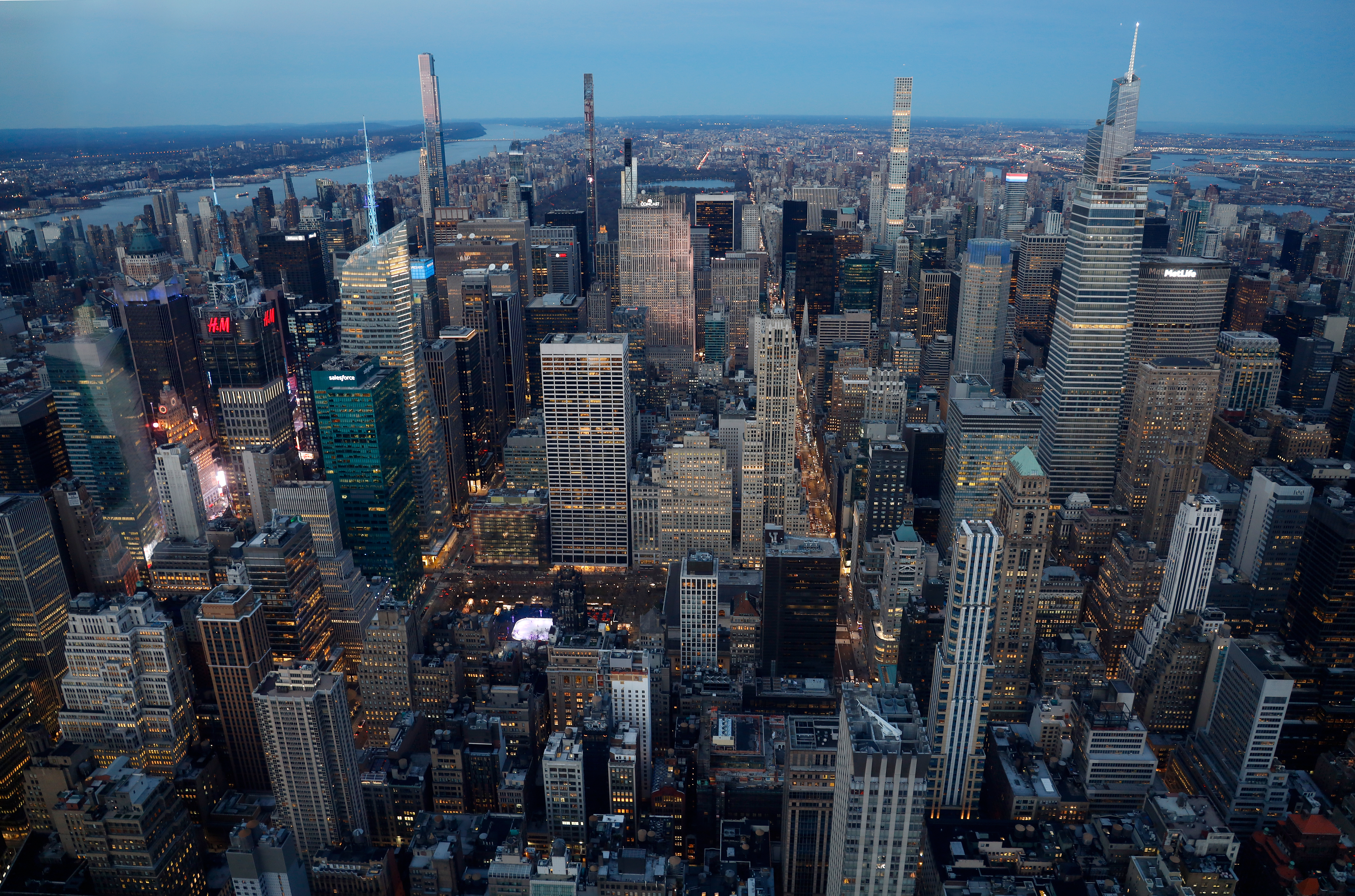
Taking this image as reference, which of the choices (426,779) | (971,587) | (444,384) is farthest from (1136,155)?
(426,779)

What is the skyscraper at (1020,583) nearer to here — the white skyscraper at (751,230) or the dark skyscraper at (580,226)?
the dark skyscraper at (580,226)

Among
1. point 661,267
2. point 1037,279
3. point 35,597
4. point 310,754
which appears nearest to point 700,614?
point 310,754

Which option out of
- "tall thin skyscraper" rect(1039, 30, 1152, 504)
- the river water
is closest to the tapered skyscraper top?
"tall thin skyscraper" rect(1039, 30, 1152, 504)

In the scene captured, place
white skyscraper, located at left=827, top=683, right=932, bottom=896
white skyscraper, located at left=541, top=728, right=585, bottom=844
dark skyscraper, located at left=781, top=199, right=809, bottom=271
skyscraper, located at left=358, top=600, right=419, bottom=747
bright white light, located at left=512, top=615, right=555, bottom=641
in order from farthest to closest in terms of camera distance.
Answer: dark skyscraper, located at left=781, top=199, right=809, bottom=271
bright white light, located at left=512, top=615, right=555, bottom=641
skyscraper, located at left=358, top=600, right=419, bottom=747
white skyscraper, located at left=541, top=728, right=585, bottom=844
white skyscraper, located at left=827, top=683, right=932, bottom=896

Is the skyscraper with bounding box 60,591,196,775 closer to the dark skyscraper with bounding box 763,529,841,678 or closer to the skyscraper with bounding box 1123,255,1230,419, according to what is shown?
the dark skyscraper with bounding box 763,529,841,678

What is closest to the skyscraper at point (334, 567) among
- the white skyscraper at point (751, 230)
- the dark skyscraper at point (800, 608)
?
the dark skyscraper at point (800, 608)
